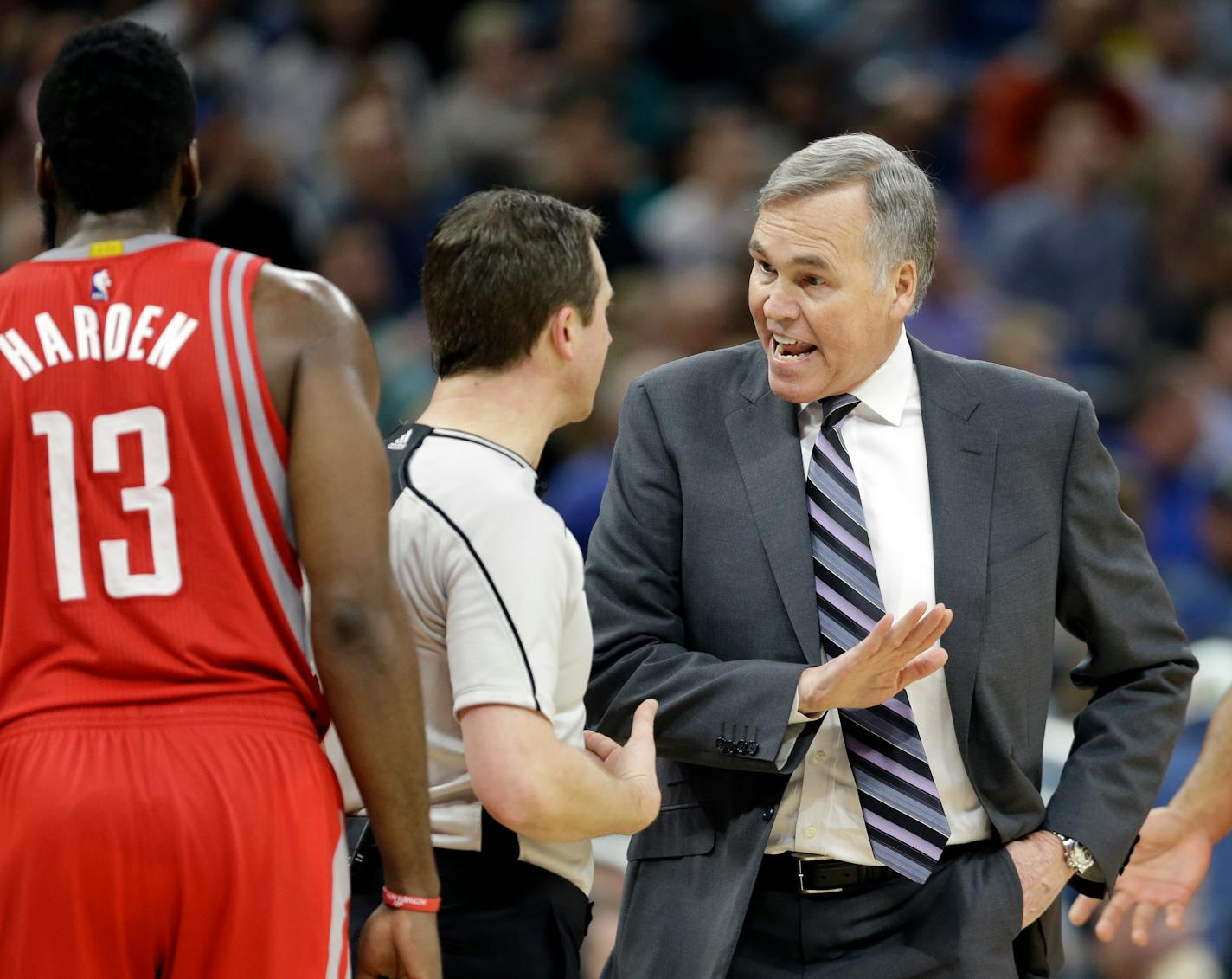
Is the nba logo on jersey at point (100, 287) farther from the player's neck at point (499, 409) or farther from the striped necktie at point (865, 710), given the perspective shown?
the striped necktie at point (865, 710)

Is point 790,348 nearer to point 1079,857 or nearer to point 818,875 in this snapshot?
point 818,875

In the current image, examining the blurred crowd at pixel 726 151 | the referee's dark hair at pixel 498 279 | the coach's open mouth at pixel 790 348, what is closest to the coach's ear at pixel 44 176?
the referee's dark hair at pixel 498 279

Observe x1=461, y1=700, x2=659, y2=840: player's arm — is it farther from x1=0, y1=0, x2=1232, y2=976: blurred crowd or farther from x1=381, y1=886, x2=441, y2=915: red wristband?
x1=0, y1=0, x2=1232, y2=976: blurred crowd

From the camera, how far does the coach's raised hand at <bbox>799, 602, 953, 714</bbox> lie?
284 centimetres

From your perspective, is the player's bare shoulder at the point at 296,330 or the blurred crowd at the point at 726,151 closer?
the player's bare shoulder at the point at 296,330

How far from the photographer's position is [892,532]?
321 cm

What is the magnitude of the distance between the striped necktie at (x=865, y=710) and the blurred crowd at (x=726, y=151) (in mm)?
3894

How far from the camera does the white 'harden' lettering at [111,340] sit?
98.7 inches

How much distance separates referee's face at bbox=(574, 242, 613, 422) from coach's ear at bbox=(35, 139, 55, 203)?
832mm

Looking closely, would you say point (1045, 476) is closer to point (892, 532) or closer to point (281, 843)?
point (892, 532)

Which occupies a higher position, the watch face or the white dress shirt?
the white dress shirt

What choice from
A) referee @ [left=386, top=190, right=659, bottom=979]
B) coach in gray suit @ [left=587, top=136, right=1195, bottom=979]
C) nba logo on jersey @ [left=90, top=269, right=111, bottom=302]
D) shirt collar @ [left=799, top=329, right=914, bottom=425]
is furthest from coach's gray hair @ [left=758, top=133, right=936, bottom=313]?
nba logo on jersey @ [left=90, top=269, right=111, bottom=302]

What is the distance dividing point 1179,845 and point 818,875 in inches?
43.7

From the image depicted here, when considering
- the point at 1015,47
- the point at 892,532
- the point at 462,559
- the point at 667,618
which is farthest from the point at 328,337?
the point at 1015,47
